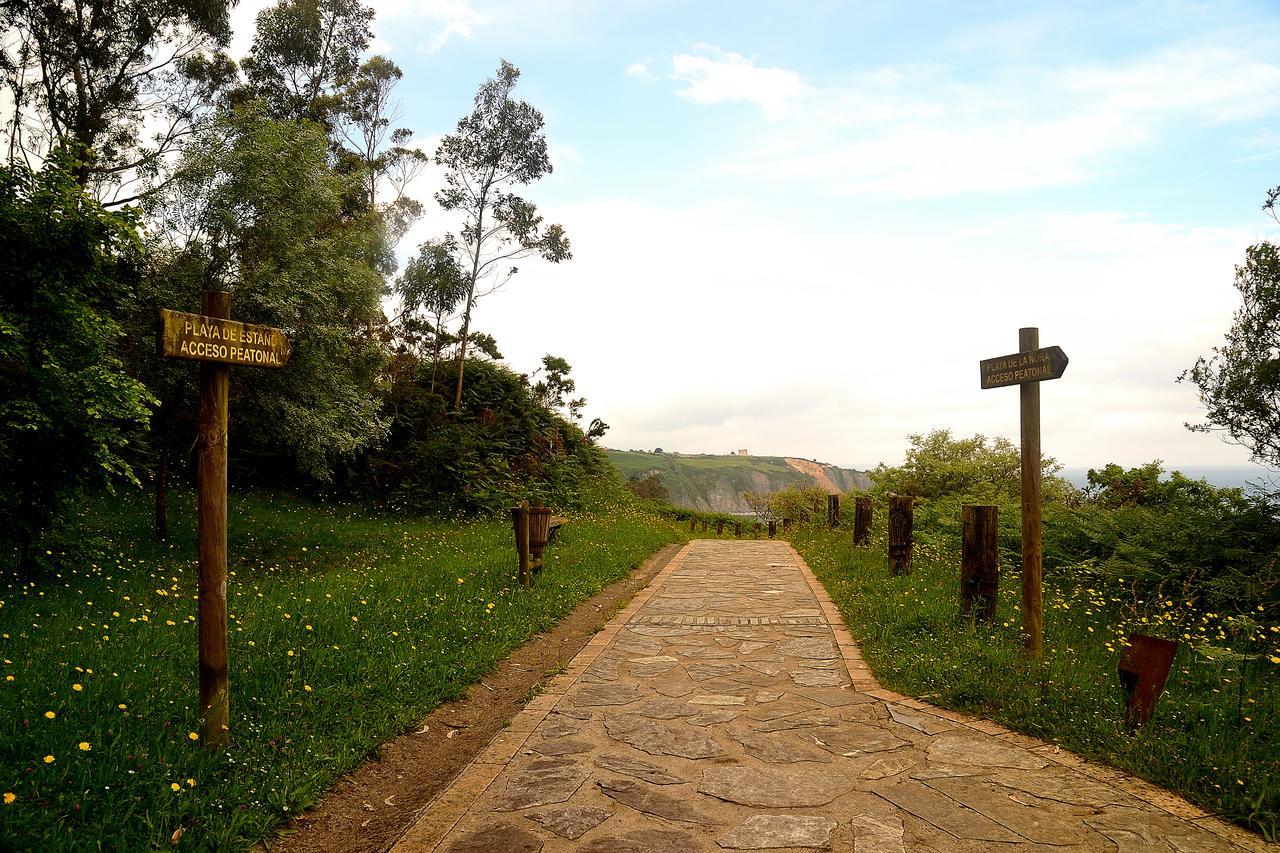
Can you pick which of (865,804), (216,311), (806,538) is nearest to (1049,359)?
(865,804)

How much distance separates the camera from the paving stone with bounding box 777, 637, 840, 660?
6660mm

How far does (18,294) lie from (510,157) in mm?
15324

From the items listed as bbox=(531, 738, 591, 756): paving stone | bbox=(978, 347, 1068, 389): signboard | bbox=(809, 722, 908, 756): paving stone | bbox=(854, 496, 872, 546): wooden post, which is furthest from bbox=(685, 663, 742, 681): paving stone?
bbox=(854, 496, 872, 546): wooden post

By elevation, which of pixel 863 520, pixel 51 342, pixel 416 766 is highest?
pixel 51 342

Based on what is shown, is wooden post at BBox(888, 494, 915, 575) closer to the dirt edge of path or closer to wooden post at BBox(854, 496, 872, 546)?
wooden post at BBox(854, 496, 872, 546)

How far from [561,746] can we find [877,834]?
2040mm

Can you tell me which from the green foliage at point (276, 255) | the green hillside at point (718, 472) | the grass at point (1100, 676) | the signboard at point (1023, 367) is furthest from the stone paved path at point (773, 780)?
the green hillside at point (718, 472)

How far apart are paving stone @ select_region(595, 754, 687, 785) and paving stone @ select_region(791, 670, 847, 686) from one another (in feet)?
6.79

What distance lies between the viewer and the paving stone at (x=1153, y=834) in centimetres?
319

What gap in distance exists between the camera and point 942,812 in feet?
11.8

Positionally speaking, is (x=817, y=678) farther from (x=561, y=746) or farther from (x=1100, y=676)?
(x=561, y=746)

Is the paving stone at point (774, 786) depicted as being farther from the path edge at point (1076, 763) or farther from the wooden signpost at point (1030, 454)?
the wooden signpost at point (1030, 454)

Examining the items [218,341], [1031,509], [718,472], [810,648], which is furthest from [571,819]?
[718,472]

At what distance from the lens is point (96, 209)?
24.1 feet
